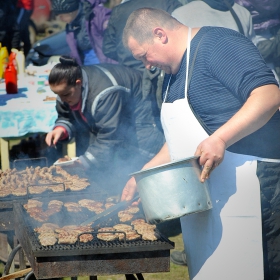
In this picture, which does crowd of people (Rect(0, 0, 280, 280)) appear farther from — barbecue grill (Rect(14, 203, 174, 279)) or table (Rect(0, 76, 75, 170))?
table (Rect(0, 76, 75, 170))

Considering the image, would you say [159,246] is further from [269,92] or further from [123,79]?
[123,79]

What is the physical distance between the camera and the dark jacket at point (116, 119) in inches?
184

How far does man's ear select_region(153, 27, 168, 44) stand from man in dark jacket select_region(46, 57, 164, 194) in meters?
1.78

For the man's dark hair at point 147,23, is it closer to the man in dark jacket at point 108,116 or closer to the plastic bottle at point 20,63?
the man in dark jacket at point 108,116

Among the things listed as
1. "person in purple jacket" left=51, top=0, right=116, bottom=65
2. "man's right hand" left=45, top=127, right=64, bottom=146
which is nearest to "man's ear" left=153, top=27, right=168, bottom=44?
"man's right hand" left=45, top=127, right=64, bottom=146

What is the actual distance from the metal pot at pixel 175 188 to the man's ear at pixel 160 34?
0.71 meters

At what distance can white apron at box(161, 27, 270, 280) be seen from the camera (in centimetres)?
277

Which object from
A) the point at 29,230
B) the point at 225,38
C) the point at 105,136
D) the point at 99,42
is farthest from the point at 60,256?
the point at 99,42

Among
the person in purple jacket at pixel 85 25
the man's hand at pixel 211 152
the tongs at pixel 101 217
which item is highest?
the man's hand at pixel 211 152

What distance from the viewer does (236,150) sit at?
9.08 feet

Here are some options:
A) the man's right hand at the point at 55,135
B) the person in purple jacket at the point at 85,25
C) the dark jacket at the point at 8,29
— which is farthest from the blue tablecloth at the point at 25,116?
the dark jacket at the point at 8,29

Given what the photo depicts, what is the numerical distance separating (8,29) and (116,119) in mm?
4972

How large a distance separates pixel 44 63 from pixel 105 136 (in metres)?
3.73

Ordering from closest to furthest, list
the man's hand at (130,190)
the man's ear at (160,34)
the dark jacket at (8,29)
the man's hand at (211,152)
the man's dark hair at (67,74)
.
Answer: the man's hand at (211,152) → the man's ear at (160,34) → the man's hand at (130,190) → the man's dark hair at (67,74) → the dark jacket at (8,29)
